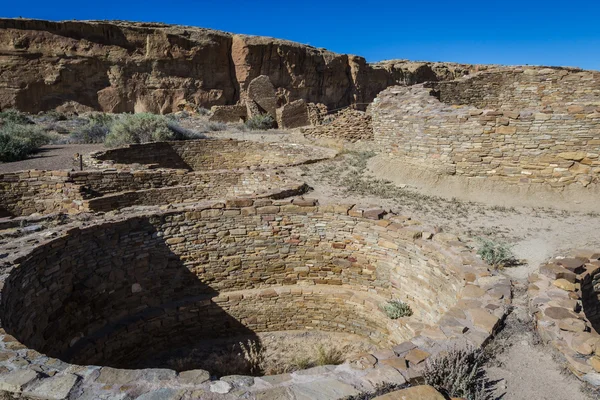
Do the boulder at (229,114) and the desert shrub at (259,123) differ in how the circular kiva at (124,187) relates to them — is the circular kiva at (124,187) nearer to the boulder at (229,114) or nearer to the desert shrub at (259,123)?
the desert shrub at (259,123)

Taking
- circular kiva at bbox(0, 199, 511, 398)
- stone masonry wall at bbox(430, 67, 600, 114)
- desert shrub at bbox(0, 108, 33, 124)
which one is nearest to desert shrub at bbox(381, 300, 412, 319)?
circular kiva at bbox(0, 199, 511, 398)

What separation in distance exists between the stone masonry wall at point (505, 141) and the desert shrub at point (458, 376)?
675 cm

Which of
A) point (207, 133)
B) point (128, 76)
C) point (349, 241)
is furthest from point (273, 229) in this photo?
point (128, 76)

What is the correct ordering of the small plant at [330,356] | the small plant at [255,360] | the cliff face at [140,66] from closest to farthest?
the small plant at [330,356] → the small plant at [255,360] → the cliff face at [140,66]

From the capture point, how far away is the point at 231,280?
729 cm

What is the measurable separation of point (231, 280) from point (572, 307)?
5.11 metres

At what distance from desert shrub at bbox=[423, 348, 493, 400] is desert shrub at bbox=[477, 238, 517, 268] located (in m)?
2.44

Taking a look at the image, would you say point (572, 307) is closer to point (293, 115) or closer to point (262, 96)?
point (293, 115)

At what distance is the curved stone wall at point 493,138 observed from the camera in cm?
841

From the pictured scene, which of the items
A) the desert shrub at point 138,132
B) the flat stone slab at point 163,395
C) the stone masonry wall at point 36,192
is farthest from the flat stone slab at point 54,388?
the desert shrub at point 138,132

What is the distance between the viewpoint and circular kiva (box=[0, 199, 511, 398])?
5.30 m

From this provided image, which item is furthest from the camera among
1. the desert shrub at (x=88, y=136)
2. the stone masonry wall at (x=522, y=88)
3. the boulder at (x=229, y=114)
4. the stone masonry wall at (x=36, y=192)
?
the boulder at (x=229, y=114)

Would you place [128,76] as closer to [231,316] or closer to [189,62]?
[189,62]

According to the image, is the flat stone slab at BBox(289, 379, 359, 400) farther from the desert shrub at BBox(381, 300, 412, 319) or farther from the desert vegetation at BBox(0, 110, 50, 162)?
the desert vegetation at BBox(0, 110, 50, 162)
